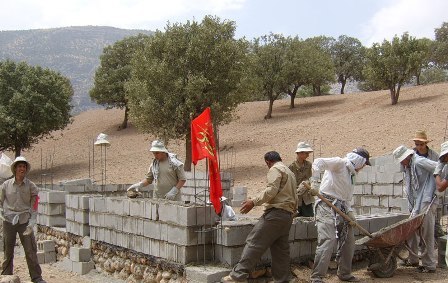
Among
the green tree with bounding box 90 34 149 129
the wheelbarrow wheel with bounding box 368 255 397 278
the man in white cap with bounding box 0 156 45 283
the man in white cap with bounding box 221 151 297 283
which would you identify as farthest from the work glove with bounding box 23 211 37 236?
the green tree with bounding box 90 34 149 129

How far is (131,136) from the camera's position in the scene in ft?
125

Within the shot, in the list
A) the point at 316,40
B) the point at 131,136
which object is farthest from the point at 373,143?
the point at 316,40

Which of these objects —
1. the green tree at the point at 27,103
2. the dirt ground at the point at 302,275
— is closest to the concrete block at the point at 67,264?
the dirt ground at the point at 302,275

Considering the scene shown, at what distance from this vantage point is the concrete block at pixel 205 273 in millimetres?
6012

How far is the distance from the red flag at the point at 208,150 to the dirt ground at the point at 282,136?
11109mm

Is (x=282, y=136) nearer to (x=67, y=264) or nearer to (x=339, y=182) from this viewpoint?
(x=67, y=264)

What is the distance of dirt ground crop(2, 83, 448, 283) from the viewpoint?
74.3 feet

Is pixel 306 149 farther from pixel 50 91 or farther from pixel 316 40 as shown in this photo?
pixel 316 40

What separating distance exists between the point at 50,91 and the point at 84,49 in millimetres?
Answer: 161818

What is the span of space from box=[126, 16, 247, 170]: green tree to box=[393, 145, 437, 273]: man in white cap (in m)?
13.9

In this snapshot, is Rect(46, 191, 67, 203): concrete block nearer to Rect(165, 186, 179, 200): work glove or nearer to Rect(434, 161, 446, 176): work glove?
Rect(165, 186, 179, 200): work glove

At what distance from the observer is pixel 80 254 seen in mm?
8836

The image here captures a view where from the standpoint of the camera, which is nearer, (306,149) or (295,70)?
(306,149)

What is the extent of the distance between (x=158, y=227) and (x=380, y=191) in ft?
16.1
